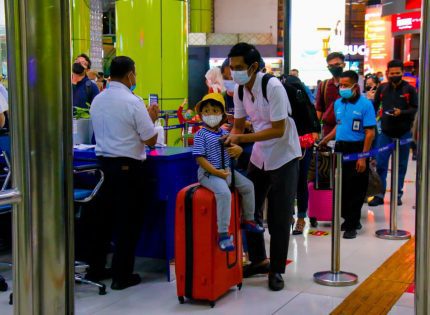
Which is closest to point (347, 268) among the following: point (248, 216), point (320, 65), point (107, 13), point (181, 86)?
point (248, 216)

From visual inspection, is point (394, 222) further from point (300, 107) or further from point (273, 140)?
point (273, 140)

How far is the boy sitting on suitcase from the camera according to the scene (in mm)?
4047

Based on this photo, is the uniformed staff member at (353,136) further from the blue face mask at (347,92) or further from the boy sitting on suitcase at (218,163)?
the boy sitting on suitcase at (218,163)

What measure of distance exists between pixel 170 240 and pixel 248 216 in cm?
70

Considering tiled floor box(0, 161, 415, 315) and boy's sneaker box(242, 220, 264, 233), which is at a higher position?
boy's sneaker box(242, 220, 264, 233)

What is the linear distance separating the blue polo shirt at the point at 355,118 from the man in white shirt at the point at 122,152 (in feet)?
7.51

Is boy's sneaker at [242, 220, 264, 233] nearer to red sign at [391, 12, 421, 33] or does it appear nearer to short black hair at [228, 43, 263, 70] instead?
short black hair at [228, 43, 263, 70]

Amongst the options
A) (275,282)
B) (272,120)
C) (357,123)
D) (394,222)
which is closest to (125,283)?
(275,282)

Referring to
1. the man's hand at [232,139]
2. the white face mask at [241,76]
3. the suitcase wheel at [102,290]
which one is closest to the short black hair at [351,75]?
the white face mask at [241,76]

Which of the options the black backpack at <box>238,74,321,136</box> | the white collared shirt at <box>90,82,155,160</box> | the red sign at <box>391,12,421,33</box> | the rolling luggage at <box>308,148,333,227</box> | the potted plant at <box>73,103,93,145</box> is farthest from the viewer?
the red sign at <box>391,12,421,33</box>

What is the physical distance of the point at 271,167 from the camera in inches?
173

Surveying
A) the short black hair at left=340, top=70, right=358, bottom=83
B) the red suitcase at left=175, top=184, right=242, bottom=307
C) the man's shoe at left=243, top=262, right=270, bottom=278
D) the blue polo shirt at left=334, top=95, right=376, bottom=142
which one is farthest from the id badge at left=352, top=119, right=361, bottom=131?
the red suitcase at left=175, top=184, right=242, bottom=307

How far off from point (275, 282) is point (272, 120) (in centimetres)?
119

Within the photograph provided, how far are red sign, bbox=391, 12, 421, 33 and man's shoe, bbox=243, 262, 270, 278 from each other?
1401 cm
